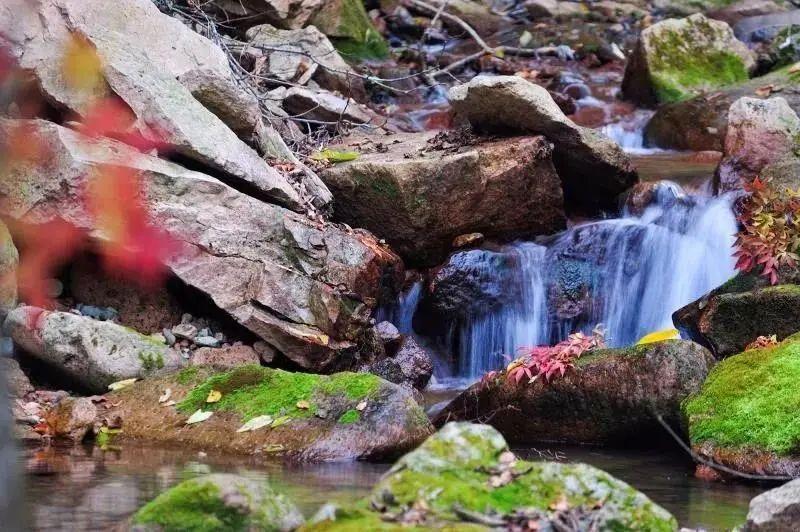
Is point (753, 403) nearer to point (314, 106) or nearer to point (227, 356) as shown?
point (227, 356)

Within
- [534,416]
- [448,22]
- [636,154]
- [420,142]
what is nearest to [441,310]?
[420,142]

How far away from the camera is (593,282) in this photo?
1069 cm

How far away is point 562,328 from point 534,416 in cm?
287

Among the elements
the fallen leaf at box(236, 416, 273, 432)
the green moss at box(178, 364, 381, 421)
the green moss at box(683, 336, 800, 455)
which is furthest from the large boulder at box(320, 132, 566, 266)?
the green moss at box(683, 336, 800, 455)

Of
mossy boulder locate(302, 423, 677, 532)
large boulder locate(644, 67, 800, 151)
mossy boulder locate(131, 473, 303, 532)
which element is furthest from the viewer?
large boulder locate(644, 67, 800, 151)

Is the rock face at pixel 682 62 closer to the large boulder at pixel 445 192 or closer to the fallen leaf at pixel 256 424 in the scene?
the large boulder at pixel 445 192

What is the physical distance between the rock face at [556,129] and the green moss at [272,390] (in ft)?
14.1

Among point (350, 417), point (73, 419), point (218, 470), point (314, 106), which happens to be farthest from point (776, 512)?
point (314, 106)

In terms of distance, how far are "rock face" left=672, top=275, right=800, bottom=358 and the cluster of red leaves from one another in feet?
0.58

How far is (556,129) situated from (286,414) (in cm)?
495

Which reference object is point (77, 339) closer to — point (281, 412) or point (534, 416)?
point (281, 412)

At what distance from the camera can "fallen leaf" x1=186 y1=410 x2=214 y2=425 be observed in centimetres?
714

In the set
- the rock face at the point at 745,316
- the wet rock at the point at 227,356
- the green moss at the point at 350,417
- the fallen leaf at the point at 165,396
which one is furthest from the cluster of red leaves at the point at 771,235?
the fallen leaf at the point at 165,396

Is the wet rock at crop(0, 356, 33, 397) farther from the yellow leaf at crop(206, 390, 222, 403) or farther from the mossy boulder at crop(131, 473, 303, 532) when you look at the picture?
the mossy boulder at crop(131, 473, 303, 532)
